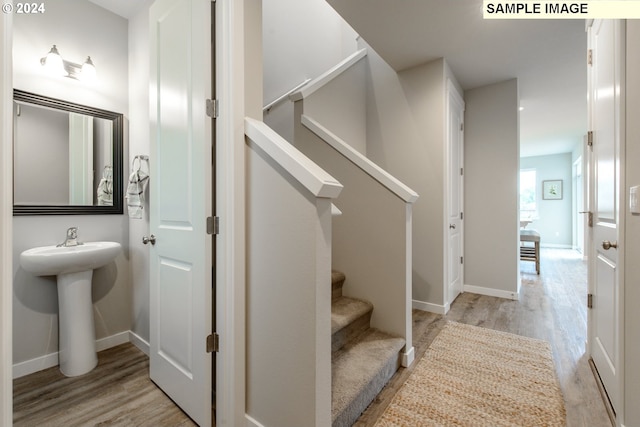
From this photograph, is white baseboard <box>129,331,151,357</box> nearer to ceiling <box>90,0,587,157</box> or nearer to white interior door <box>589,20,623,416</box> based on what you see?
ceiling <box>90,0,587,157</box>

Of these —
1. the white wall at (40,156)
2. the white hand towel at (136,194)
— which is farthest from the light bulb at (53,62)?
the white hand towel at (136,194)

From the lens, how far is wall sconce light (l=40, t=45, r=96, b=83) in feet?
6.03

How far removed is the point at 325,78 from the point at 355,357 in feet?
7.96

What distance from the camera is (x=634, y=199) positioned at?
117 cm

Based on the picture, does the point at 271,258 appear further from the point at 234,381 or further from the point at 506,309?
the point at 506,309

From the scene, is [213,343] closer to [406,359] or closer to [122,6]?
[406,359]

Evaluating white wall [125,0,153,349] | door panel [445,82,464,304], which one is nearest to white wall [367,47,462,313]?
door panel [445,82,464,304]

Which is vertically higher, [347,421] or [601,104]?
[601,104]

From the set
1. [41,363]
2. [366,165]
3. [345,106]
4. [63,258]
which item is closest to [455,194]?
[345,106]

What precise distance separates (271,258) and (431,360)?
1.49 metres

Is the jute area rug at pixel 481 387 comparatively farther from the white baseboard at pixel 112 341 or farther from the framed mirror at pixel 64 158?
the framed mirror at pixel 64 158

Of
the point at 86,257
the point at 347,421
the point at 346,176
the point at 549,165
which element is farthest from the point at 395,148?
the point at 549,165

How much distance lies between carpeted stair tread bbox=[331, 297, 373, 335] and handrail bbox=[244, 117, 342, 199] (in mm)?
976

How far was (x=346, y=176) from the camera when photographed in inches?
86.1
